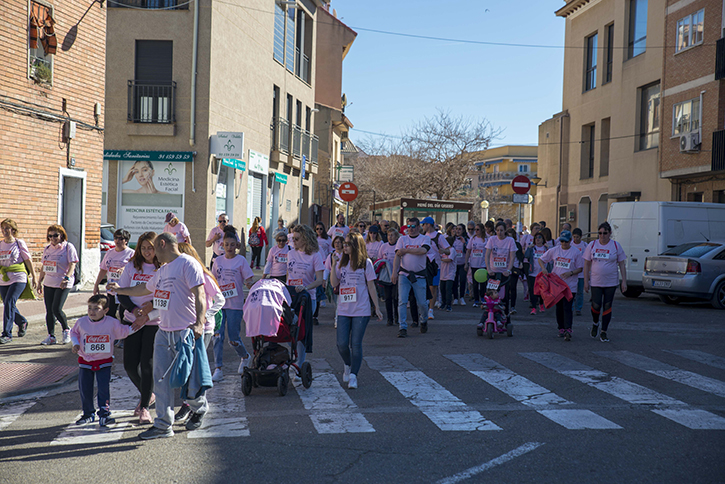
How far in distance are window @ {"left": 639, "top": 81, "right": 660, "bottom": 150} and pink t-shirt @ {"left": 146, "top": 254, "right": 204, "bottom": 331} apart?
85.1ft

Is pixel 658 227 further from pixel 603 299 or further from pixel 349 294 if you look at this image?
pixel 349 294

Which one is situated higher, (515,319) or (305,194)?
(305,194)

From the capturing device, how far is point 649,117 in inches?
1133

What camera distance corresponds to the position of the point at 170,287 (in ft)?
18.6

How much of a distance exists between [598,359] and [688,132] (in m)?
18.5

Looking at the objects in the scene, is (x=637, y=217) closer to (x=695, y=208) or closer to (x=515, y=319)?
(x=695, y=208)

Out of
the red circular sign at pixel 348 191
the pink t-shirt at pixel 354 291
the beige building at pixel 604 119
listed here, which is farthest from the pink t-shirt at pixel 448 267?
the beige building at pixel 604 119

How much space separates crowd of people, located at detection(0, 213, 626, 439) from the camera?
573cm

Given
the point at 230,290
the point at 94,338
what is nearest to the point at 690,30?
the point at 230,290

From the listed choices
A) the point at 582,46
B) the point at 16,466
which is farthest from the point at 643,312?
the point at 582,46

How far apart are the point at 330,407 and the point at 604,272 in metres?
6.14

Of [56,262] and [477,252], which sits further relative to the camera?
[477,252]

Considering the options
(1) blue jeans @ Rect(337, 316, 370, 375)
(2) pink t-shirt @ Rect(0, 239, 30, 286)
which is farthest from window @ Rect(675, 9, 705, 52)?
(2) pink t-shirt @ Rect(0, 239, 30, 286)

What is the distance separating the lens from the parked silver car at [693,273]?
15992 mm
